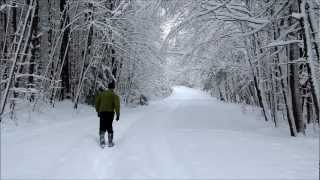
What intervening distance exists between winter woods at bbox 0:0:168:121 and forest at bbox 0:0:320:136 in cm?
8

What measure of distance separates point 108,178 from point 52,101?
15.8 meters

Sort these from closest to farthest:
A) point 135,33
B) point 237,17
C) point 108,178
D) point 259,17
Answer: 1. point 108,178
2. point 237,17
3. point 259,17
4. point 135,33

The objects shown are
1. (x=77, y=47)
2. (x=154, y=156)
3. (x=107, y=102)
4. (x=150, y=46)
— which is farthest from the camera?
(x=150, y=46)

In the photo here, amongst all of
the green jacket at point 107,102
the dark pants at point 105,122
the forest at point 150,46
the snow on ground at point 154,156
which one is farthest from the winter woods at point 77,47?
the snow on ground at point 154,156

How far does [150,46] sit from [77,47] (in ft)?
30.4

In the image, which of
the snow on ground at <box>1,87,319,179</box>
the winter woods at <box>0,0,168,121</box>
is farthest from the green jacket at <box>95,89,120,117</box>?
the winter woods at <box>0,0,168,121</box>

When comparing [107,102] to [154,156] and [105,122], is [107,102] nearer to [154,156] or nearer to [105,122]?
[105,122]

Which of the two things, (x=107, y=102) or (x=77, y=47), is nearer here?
(x=107, y=102)

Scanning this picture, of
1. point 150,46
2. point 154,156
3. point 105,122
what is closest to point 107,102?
point 105,122

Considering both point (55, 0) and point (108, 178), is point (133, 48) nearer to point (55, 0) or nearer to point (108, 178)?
point (55, 0)

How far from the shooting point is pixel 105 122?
1274 cm

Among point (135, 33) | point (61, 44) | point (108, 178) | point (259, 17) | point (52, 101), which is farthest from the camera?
point (135, 33)

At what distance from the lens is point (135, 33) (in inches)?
1326

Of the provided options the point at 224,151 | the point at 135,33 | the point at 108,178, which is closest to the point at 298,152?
the point at 224,151
